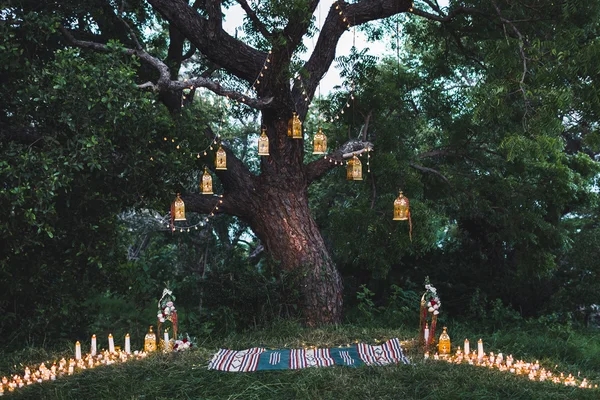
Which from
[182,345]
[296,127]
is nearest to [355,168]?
[296,127]

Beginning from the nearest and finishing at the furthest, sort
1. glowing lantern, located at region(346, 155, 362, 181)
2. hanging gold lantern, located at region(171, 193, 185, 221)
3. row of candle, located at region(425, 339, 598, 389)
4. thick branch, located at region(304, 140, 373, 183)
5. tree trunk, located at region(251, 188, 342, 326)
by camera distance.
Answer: row of candle, located at region(425, 339, 598, 389) < hanging gold lantern, located at region(171, 193, 185, 221) < glowing lantern, located at region(346, 155, 362, 181) < thick branch, located at region(304, 140, 373, 183) < tree trunk, located at region(251, 188, 342, 326)

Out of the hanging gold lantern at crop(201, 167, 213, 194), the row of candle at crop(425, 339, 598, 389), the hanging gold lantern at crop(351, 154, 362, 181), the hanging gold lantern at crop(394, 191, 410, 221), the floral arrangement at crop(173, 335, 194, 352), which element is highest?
the hanging gold lantern at crop(351, 154, 362, 181)

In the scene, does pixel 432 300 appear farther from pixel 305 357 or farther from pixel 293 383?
pixel 293 383

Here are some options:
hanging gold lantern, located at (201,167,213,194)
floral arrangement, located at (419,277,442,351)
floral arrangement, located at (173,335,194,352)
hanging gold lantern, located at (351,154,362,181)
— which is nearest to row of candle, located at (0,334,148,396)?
floral arrangement, located at (173,335,194,352)

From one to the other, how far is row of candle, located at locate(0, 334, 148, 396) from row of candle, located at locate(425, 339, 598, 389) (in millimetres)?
2585

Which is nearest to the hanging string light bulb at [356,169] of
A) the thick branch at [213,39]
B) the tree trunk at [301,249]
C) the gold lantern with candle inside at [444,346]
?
the tree trunk at [301,249]

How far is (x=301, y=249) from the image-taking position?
719 cm

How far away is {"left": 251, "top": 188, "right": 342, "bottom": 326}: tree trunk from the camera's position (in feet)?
23.4

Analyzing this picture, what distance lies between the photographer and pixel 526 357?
595 cm

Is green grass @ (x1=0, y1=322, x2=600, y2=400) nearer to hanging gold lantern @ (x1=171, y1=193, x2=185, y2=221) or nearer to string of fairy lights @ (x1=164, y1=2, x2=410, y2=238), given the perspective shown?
hanging gold lantern @ (x1=171, y1=193, x2=185, y2=221)

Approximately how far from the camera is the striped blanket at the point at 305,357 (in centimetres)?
518

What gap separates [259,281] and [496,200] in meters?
3.04

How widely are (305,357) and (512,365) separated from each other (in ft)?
5.45

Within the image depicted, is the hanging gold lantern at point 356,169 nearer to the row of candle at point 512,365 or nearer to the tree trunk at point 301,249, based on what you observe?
the tree trunk at point 301,249
